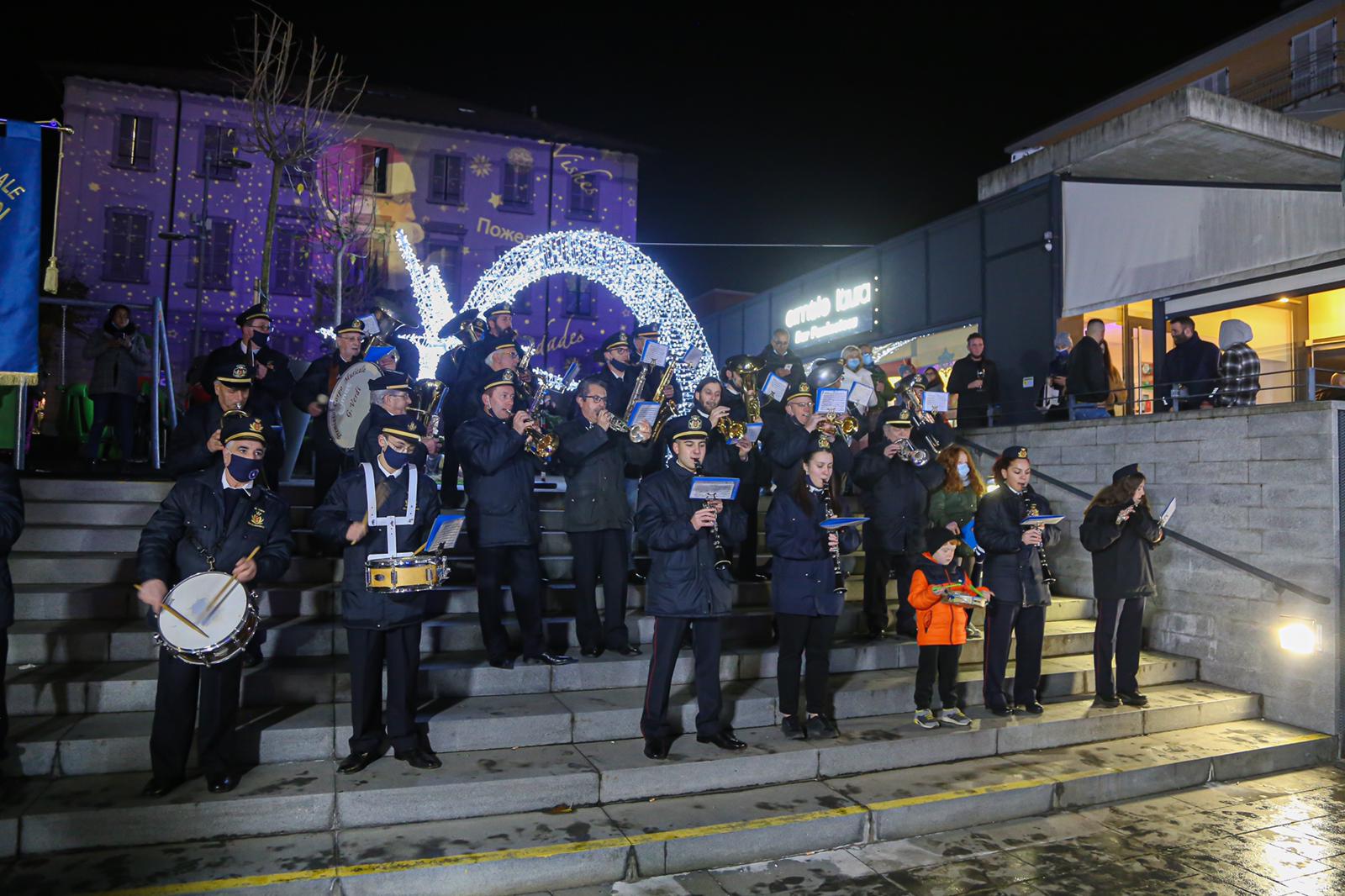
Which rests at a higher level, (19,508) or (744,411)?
(744,411)

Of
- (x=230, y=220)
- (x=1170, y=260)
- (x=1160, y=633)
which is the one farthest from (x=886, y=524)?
(x=230, y=220)

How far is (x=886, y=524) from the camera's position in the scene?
25.5 feet

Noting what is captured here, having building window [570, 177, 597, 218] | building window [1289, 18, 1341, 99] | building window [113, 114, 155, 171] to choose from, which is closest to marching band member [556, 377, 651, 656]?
building window [1289, 18, 1341, 99]

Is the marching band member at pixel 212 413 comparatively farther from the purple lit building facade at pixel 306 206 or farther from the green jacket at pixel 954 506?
the purple lit building facade at pixel 306 206

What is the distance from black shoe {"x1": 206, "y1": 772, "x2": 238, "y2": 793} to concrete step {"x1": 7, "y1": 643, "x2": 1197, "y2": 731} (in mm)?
980

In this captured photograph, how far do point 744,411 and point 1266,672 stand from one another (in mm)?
5364

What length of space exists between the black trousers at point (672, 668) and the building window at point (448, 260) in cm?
3071

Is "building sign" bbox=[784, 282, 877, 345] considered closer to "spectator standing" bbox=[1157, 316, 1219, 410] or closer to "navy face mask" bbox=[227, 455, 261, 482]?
"spectator standing" bbox=[1157, 316, 1219, 410]

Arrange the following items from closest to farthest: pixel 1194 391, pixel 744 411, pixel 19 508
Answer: pixel 19 508, pixel 744 411, pixel 1194 391

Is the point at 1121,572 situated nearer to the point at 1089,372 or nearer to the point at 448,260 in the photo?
the point at 1089,372

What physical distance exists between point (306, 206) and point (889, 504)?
30377mm

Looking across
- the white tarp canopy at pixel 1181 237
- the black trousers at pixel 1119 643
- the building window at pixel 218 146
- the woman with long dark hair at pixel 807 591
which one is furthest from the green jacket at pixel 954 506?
the building window at pixel 218 146

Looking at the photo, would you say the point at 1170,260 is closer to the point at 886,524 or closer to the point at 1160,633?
the point at 1160,633

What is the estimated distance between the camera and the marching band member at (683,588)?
573cm
